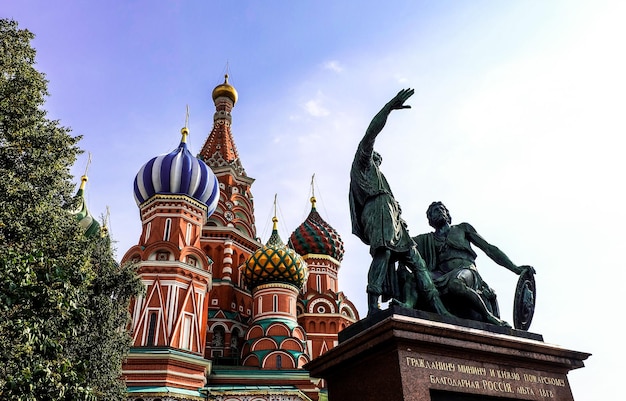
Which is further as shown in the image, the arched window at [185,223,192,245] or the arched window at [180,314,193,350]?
the arched window at [185,223,192,245]

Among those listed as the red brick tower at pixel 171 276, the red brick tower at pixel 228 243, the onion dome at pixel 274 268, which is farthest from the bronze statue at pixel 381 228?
the red brick tower at pixel 228 243

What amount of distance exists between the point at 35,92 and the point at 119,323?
7.80 m

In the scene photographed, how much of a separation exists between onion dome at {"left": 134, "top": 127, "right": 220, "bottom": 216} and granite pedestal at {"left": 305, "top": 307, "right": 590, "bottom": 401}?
21.2 meters

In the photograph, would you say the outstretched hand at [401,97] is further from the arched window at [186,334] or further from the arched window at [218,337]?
the arched window at [218,337]

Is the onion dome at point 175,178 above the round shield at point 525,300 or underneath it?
above

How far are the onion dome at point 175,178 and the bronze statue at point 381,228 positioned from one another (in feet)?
66.1

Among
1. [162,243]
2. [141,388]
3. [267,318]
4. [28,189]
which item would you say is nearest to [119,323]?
[141,388]

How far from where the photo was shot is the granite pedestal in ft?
16.7

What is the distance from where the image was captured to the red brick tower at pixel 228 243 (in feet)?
91.5

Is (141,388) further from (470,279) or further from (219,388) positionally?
(470,279)

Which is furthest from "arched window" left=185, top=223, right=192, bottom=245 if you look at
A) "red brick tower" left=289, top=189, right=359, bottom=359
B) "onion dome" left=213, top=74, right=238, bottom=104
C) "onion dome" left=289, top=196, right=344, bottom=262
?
"onion dome" left=213, top=74, right=238, bottom=104

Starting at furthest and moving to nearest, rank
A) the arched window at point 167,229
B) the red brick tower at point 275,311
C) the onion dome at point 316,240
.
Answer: the onion dome at point 316,240, the arched window at point 167,229, the red brick tower at point 275,311

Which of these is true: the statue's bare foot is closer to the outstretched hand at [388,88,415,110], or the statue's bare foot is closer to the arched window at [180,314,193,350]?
the outstretched hand at [388,88,415,110]

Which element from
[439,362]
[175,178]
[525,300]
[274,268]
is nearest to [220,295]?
[274,268]
